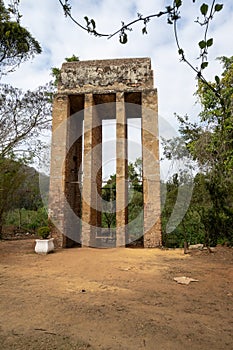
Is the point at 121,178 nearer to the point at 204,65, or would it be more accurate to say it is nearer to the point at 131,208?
the point at 131,208

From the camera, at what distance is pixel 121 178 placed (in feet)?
34.8

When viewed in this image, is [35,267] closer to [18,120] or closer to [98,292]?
[98,292]

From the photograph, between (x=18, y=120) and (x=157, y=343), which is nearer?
(x=157, y=343)

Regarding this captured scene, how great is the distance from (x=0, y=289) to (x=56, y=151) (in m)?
6.76

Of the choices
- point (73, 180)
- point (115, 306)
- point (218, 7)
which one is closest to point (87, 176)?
point (73, 180)

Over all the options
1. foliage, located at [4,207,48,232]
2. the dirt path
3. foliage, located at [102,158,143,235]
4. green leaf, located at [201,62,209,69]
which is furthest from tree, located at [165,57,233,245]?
foliage, located at [4,207,48,232]

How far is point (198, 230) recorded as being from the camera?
10734 millimetres

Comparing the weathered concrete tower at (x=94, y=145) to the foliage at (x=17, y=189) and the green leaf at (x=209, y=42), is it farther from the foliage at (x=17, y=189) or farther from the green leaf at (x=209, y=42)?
the green leaf at (x=209, y=42)

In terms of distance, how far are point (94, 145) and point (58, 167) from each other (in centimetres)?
198

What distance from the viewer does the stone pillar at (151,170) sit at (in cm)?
981

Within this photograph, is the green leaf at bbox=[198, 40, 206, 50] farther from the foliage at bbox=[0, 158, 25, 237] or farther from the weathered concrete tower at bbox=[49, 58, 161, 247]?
the foliage at bbox=[0, 158, 25, 237]

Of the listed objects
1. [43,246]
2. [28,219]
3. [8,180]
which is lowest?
[43,246]

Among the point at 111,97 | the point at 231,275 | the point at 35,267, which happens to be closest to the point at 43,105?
the point at 111,97

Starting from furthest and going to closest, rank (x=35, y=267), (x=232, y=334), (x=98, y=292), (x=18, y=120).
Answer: (x=18, y=120) < (x=35, y=267) < (x=98, y=292) < (x=232, y=334)
